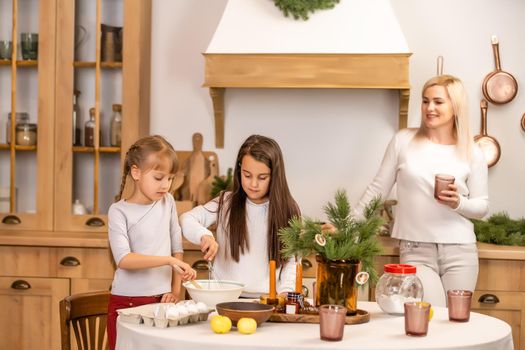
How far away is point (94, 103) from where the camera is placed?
13.9ft

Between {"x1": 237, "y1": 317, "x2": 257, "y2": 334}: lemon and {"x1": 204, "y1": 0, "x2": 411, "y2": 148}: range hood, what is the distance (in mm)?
1953

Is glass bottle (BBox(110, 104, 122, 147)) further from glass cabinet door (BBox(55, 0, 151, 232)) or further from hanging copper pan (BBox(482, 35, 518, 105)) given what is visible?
hanging copper pan (BBox(482, 35, 518, 105))

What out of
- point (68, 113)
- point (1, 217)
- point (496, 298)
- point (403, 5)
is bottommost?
point (496, 298)

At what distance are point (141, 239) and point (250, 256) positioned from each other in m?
0.36

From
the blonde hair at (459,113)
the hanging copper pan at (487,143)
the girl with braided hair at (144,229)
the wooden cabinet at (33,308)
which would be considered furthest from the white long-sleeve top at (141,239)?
the hanging copper pan at (487,143)

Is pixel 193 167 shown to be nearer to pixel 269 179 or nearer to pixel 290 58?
pixel 290 58

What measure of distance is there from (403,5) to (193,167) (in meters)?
1.31

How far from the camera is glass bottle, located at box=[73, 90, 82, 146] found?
165 inches

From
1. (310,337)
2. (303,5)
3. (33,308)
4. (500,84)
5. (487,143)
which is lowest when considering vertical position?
(33,308)

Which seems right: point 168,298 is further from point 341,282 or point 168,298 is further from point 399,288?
point 399,288

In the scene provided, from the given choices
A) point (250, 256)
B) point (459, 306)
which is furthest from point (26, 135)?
point (459, 306)

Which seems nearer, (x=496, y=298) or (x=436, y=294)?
(x=436, y=294)

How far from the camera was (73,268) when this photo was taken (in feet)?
12.7

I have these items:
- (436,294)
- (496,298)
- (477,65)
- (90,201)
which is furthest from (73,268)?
(477,65)
